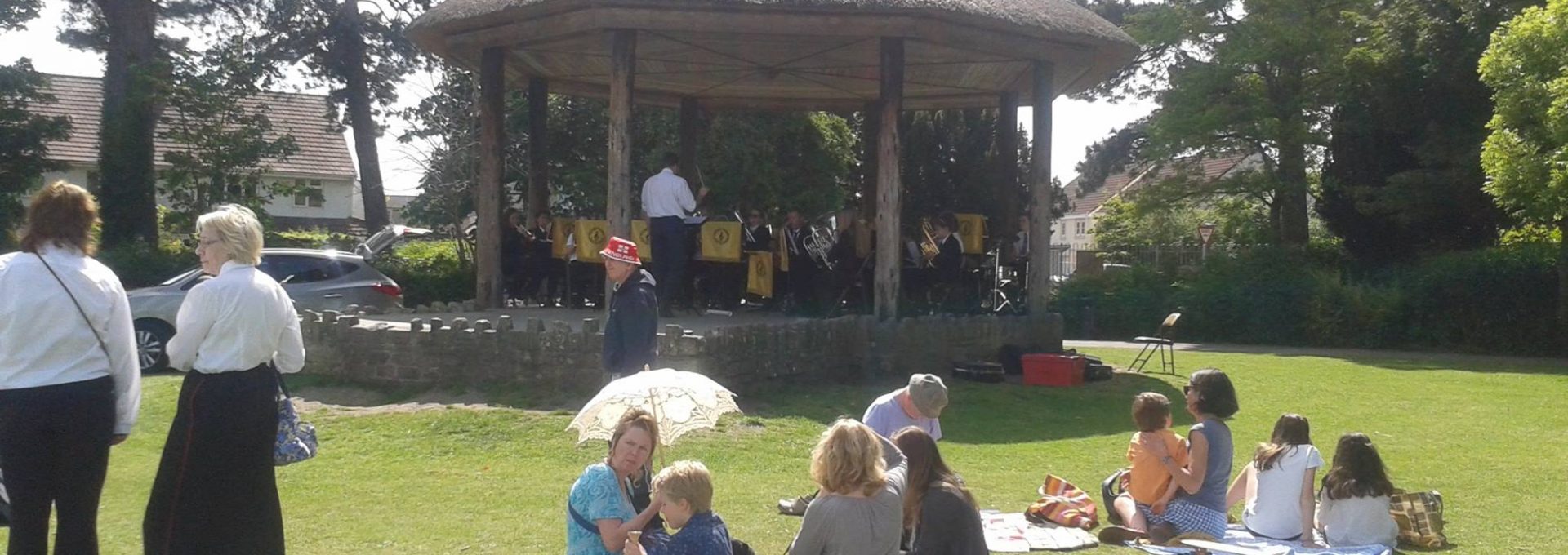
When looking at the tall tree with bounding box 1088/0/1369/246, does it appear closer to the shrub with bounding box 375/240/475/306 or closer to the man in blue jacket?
the shrub with bounding box 375/240/475/306

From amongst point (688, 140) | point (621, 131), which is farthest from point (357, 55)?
point (621, 131)

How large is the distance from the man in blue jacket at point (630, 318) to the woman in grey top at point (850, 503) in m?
3.37

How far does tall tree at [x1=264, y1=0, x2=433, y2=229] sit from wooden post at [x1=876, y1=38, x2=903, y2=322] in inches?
832

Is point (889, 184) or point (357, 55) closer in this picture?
point (889, 184)

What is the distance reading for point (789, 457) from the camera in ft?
37.8

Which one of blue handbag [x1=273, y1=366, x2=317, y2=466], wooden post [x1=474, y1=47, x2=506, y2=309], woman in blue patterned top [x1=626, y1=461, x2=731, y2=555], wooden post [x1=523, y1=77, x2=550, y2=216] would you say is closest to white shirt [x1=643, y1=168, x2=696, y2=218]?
wooden post [x1=474, y1=47, x2=506, y2=309]

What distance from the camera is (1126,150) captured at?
1966 inches

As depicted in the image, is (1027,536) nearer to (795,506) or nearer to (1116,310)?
(795,506)

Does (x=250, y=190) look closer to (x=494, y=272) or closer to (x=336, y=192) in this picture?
(x=494, y=272)

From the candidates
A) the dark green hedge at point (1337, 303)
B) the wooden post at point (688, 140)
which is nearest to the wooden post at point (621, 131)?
the wooden post at point (688, 140)

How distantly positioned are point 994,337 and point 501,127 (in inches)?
268

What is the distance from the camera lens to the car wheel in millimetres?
17328

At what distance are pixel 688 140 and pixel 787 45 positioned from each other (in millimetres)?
4602

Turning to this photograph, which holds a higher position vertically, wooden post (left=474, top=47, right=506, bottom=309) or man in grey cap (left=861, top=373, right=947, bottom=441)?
wooden post (left=474, top=47, right=506, bottom=309)
